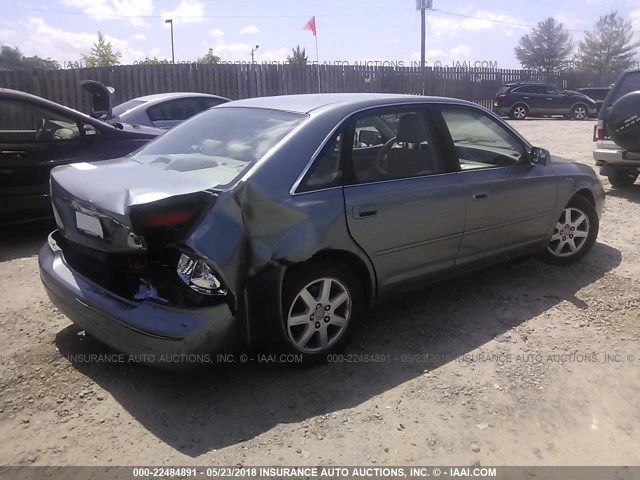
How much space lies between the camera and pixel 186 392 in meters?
3.13

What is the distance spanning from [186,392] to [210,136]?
1.69 meters

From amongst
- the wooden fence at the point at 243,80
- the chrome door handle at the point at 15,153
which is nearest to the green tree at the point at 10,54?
the wooden fence at the point at 243,80

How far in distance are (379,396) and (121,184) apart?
1.84 metres

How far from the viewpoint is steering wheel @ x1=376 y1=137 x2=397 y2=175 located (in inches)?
145

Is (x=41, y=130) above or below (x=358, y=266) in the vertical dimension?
above

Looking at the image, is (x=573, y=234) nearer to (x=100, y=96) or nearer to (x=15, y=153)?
(x=15, y=153)

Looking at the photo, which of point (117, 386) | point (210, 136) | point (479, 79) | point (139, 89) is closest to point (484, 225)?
point (210, 136)

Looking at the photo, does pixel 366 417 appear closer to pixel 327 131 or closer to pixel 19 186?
pixel 327 131

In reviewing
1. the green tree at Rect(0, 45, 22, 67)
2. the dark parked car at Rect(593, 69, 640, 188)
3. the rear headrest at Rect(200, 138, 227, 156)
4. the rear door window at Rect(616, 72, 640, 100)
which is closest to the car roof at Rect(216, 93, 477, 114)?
the rear headrest at Rect(200, 138, 227, 156)

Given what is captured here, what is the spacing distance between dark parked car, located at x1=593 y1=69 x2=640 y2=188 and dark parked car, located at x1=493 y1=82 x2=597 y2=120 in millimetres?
15658

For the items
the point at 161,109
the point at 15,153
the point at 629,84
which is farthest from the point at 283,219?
the point at 629,84

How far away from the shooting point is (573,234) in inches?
199

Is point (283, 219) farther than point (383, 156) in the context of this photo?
No

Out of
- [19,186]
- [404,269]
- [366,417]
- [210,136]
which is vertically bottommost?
[366,417]
